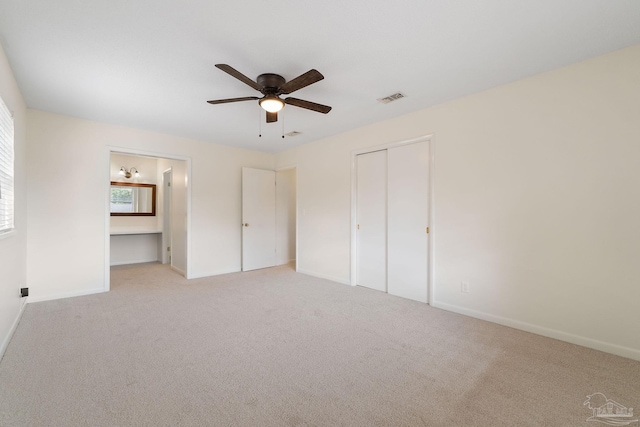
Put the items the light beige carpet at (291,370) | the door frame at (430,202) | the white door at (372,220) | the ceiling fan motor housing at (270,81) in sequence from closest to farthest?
the light beige carpet at (291,370), the ceiling fan motor housing at (270,81), the door frame at (430,202), the white door at (372,220)

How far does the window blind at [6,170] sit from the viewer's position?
2299 mm

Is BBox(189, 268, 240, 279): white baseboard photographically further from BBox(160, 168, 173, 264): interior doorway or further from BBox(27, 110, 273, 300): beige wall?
BBox(160, 168, 173, 264): interior doorway

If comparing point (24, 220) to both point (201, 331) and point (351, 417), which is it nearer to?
point (201, 331)

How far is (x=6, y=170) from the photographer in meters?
2.48

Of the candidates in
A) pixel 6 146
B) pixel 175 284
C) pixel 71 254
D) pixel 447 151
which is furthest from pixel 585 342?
pixel 71 254

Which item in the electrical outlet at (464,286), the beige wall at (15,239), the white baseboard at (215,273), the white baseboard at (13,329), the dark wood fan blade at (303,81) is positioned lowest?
the white baseboard at (215,273)

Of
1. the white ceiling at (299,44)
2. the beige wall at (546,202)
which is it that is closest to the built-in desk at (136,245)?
the white ceiling at (299,44)

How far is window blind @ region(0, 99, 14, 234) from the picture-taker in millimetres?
2299

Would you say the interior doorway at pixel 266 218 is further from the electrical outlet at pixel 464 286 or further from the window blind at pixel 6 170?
the electrical outlet at pixel 464 286

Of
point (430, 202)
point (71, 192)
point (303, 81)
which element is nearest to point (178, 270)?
point (71, 192)

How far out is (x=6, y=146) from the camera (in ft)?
8.08

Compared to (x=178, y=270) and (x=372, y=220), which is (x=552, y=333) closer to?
(x=372, y=220)

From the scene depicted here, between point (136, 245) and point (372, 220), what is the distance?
546cm

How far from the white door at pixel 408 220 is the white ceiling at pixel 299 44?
2.37 ft
